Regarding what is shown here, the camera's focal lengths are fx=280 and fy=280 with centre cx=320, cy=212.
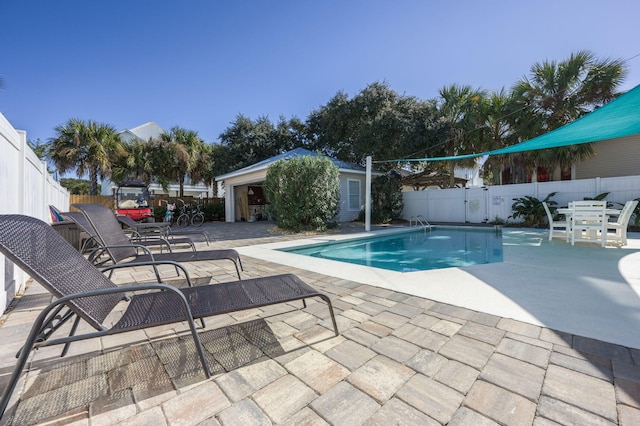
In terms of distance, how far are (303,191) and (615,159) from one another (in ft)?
48.8

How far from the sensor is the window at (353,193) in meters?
14.0

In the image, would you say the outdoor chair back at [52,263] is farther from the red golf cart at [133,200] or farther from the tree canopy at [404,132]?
the red golf cart at [133,200]

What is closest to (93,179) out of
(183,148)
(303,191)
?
(183,148)

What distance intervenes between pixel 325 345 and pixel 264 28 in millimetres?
9883

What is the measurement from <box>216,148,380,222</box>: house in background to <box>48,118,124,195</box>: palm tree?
544 centimetres

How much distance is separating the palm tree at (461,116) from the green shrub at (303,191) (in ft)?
24.4

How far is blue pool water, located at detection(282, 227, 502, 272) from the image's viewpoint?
602 centimetres

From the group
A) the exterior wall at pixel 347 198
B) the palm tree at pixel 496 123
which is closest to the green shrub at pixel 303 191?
the exterior wall at pixel 347 198

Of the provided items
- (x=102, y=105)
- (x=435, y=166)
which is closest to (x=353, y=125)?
(x=435, y=166)

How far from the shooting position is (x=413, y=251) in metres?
7.47

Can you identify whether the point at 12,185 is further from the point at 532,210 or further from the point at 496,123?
the point at 496,123

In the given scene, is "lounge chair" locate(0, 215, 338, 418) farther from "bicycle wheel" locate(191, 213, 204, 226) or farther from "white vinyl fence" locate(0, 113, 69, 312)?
"bicycle wheel" locate(191, 213, 204, 226)

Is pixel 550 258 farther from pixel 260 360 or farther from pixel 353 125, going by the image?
pixel 353 125

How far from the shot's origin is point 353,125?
54.7ft
